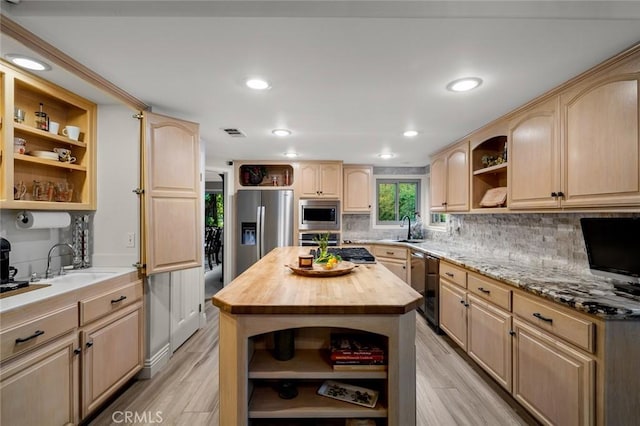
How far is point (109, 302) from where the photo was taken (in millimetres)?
1929

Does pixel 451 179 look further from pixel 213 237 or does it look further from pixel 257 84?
pixel 213 237

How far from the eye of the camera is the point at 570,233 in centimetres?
221

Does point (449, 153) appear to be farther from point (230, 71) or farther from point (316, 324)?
point (316, 324)

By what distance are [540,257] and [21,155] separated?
3773 mm

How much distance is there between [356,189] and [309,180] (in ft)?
2.72

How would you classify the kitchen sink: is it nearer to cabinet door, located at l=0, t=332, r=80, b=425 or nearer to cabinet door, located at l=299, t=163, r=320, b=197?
cabinet door, located at l=0, t=332, r=80, b=425

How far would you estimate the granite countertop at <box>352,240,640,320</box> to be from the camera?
4.41 ft

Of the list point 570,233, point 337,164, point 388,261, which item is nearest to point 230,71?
point 570,233

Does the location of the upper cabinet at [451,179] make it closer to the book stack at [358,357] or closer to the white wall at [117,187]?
the book stack at [358,357]

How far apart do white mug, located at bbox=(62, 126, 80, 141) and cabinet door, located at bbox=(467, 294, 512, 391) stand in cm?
328

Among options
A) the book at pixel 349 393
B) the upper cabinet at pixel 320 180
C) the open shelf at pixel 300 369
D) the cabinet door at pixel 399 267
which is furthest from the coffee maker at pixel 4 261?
the cabinet door at pixel 399 267

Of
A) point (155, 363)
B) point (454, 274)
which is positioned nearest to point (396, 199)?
point (454, 274)

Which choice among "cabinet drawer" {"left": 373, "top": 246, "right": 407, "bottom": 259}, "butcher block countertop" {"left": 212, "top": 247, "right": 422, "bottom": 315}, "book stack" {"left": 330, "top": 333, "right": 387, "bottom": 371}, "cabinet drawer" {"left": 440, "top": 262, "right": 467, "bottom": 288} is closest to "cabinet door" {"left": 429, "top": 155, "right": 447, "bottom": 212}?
"cabinet drawer" {"left": 373, "top": 246, "right": 407, "bottom": 259}

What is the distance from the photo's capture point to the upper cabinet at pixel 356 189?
4.95 meters
